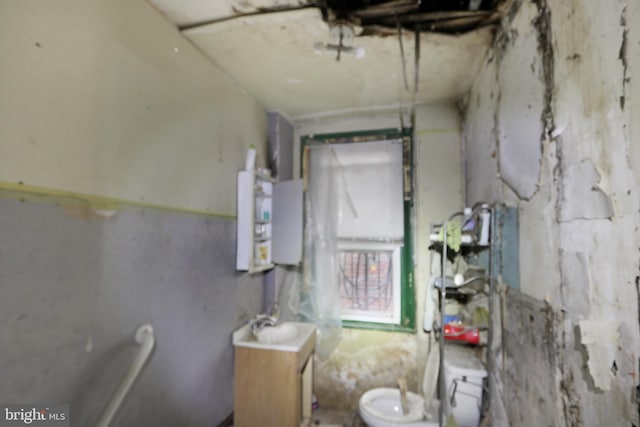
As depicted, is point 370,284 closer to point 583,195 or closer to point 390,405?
point 390,405

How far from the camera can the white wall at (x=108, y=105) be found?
0.89m

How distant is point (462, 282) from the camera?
5.50ft

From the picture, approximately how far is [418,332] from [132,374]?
1.89 meters

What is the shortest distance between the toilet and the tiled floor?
33 cm

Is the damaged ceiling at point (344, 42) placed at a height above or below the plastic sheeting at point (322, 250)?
above

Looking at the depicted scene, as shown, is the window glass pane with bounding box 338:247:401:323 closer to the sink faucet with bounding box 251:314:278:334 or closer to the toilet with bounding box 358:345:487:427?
the toilet with bounding box 358:345:487:427

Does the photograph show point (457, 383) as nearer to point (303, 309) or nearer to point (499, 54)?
point (303, 309)

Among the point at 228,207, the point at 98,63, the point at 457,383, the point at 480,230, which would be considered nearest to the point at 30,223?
the point at 98,63

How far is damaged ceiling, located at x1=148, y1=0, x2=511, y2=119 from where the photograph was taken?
54.2 inches

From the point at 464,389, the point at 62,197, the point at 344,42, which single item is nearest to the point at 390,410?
the point at 464,389

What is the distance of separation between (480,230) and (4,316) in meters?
1.89

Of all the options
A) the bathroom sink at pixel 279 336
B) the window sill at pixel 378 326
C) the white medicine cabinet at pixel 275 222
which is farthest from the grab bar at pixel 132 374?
the window sill at pixel 378 326

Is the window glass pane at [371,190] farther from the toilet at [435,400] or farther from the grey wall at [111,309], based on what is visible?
the grey wall at [111,309]

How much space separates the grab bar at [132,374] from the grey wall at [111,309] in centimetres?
4
